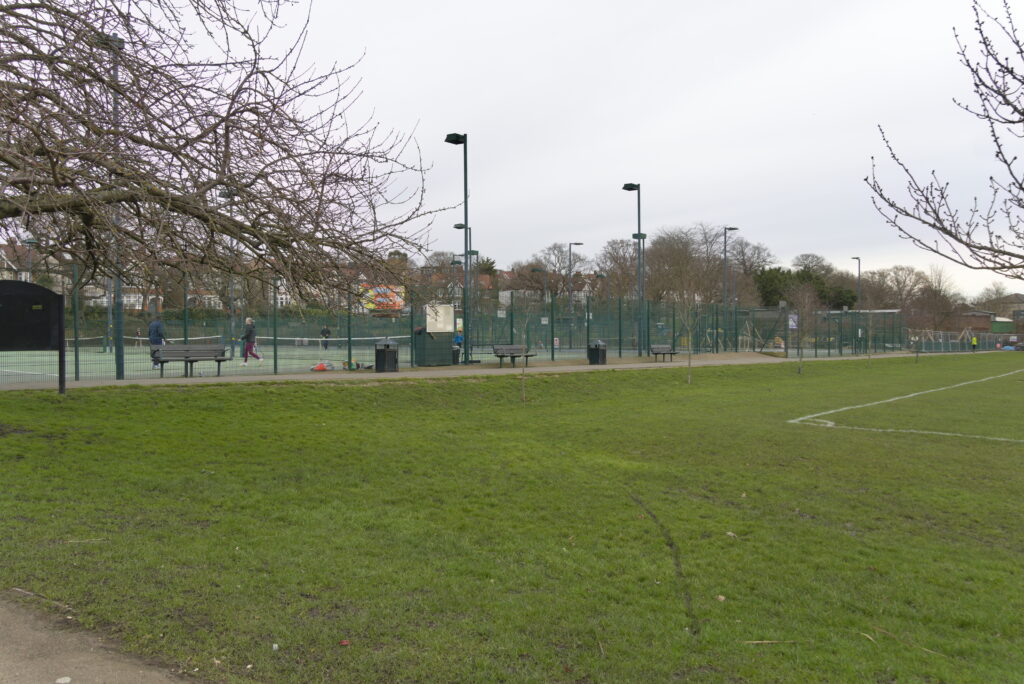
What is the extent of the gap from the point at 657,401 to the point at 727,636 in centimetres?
1394

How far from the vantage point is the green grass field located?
4000mm

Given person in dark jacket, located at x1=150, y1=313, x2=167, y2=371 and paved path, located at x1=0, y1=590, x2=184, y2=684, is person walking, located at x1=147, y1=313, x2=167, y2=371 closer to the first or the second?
person in dark jacket, located at x1=150, y1=313, x2=167, y2=371

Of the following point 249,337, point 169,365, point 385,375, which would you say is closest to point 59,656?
point 385,375

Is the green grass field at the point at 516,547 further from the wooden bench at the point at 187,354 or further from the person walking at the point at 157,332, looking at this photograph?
the person walking at the point at 157,332

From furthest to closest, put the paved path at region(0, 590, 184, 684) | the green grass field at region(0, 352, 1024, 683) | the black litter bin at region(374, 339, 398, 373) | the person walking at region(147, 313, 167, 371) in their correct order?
the black litter bin at region(374, 339, 398, 373), the person walking at region(147, 313, 167, 371), the green grass field at region(0, 352, 1024, 683), the paved path at region(0, 590, 184, 684)

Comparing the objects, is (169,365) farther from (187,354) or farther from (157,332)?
(187,354)

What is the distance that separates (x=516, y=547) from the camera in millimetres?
5891

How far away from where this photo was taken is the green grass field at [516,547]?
13.1ft

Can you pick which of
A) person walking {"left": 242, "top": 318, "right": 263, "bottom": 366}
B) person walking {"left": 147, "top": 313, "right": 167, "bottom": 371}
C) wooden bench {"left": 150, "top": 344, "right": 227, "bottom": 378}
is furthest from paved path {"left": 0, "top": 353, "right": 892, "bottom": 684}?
person walking {"left": 242, "top": 318, "right": 263, "bottom": 366}

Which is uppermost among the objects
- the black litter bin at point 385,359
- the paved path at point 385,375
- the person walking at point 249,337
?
the person walking at point 249,337

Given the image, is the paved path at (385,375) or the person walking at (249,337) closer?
the paved path at (385,375)

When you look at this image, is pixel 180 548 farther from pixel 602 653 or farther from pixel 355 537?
pixel 602 653

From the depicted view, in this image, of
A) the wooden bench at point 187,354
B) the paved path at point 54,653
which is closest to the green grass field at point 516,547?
the paved path at point 54,653

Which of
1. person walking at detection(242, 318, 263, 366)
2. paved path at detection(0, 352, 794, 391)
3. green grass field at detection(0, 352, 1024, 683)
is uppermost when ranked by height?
person walking at detection(242, 318, 263, 366)
